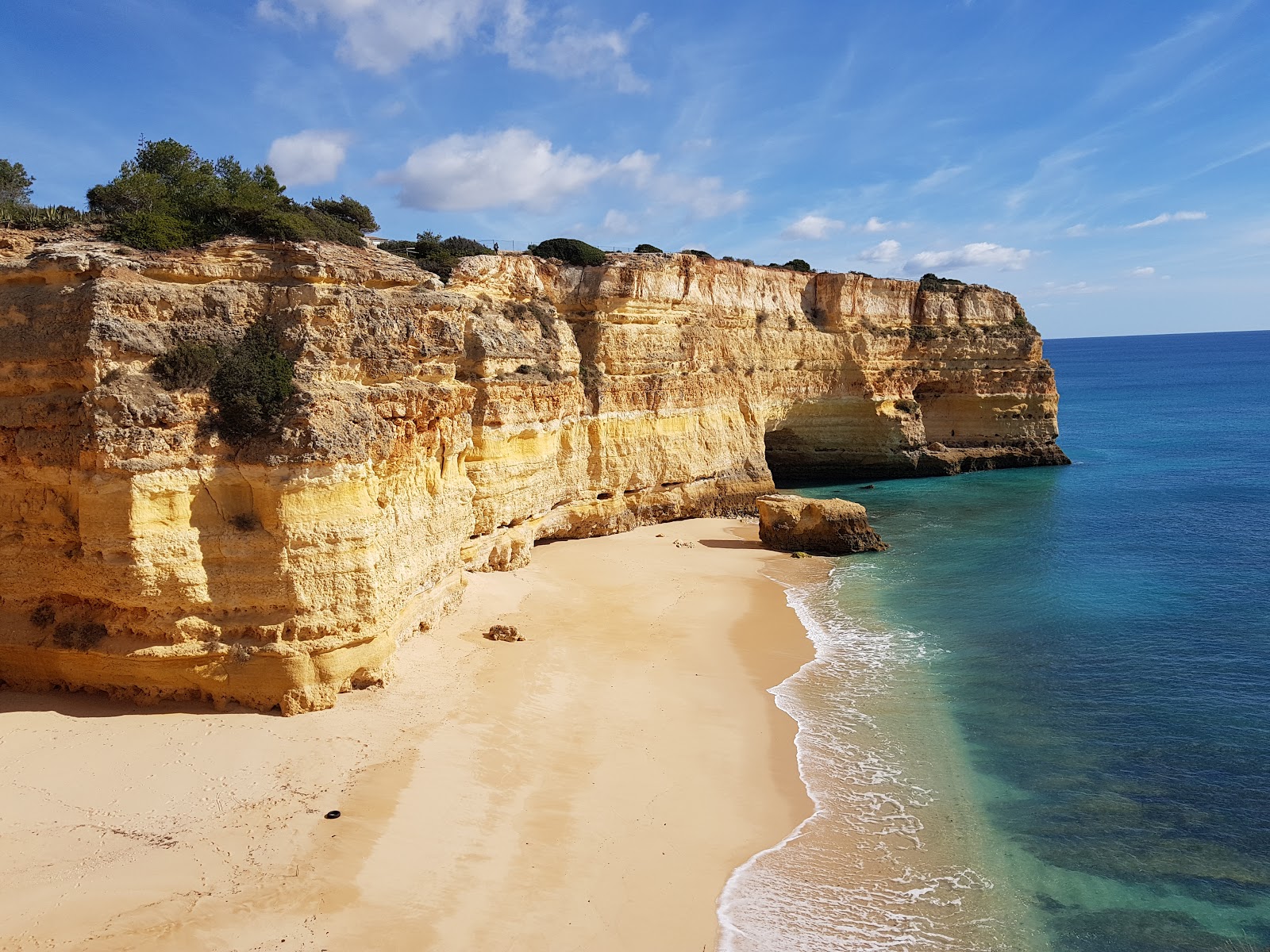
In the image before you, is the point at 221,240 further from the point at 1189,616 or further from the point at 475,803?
the point at 1189,616

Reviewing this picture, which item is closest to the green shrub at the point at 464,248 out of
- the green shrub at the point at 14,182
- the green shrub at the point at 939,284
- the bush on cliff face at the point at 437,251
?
the bush on cliff face at the point at 437,251

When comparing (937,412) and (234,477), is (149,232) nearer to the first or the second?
(234,477)

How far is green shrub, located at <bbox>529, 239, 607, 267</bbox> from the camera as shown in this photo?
2881 centimetres

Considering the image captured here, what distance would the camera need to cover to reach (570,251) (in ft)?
95.5

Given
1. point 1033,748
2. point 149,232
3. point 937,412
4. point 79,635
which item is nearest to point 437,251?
point 149,232

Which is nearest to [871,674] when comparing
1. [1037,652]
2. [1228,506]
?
[1037,652]

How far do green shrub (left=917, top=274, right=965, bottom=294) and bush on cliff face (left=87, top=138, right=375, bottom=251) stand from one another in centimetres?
3776

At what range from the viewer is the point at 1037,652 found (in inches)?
675

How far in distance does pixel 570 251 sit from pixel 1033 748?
22820 millimetres

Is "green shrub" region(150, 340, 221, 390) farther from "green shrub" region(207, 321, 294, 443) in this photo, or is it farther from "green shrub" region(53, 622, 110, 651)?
"green shrub" region(53, 622, 110, 651)

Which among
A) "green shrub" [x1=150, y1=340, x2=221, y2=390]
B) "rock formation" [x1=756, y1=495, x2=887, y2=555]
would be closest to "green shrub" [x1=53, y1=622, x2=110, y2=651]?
"green shrub" [x1=150, y1=340, x2=221, y2=390]

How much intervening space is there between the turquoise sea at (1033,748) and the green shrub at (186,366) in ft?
34.1

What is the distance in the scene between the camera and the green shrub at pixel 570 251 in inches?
1134

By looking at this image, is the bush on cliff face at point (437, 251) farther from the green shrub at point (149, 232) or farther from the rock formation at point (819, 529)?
the rock formation at point (819, 529)
